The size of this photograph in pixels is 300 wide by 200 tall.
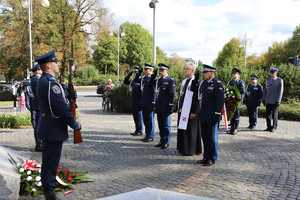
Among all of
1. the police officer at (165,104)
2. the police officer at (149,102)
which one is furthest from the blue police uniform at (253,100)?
the police officer at (165,104)

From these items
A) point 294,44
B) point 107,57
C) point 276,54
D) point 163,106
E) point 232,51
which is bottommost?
point 163,106

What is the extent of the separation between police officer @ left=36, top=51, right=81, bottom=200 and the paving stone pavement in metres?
0.59

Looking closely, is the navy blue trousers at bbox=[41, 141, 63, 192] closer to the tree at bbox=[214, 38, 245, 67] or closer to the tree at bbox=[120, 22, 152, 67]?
the tree at bbox=[214, 38, 245, 67]

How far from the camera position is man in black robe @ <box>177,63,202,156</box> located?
8727 mm

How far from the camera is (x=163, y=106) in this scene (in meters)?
9.66

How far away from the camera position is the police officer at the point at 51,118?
5527 millimetres

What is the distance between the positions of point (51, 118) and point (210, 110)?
A: 3.32 meters

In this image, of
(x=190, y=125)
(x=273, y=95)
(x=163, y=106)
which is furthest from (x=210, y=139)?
(x=273, y=95)

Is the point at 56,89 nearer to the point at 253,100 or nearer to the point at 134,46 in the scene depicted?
the point at 253,100

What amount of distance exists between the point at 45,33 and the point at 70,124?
38.0 m

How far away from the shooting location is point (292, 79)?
2138cm

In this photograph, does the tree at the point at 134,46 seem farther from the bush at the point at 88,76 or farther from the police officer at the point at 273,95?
the police officer at the point at 273,95

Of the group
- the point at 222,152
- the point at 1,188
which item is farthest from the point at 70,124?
the point at 222,152

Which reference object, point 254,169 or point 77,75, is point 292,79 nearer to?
point 254,169
